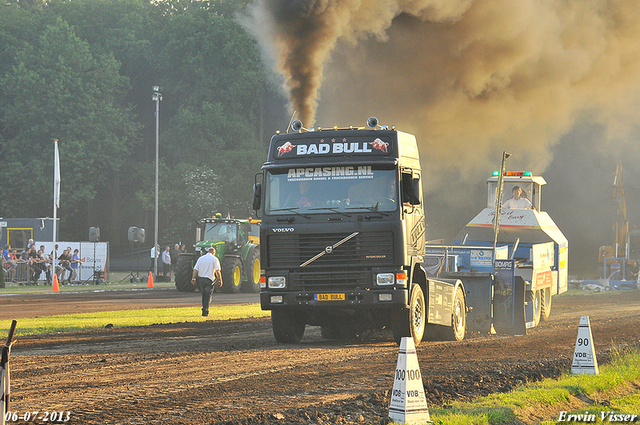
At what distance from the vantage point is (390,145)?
13.0 metres

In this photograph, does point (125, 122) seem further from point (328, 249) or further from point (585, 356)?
point (585, 356)

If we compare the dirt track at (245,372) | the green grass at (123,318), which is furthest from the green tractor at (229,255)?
the dirt track at (245,372)

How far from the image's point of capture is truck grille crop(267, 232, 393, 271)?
12.6 m

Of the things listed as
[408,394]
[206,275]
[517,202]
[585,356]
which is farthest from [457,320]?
[408,394]

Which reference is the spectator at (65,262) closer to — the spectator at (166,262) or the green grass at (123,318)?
the spectator at (166,262)

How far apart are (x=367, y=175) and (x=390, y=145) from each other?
2.15 feet

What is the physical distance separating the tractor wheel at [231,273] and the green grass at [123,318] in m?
6.58

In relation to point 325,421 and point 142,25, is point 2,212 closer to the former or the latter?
point 142,25

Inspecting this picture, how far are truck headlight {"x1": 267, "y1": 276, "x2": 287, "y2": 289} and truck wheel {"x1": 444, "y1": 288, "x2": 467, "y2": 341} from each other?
4.05 m

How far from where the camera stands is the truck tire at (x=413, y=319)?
42.8 feet

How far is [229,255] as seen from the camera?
30.9 metres

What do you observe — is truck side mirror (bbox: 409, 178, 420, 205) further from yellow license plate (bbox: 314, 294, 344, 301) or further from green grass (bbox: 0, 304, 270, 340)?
green grass (bbox: 0, 304, 270, 340)

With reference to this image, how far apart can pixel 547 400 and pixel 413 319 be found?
15.6 ft

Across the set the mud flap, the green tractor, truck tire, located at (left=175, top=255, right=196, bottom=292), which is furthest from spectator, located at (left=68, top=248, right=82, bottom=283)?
the mud flap
